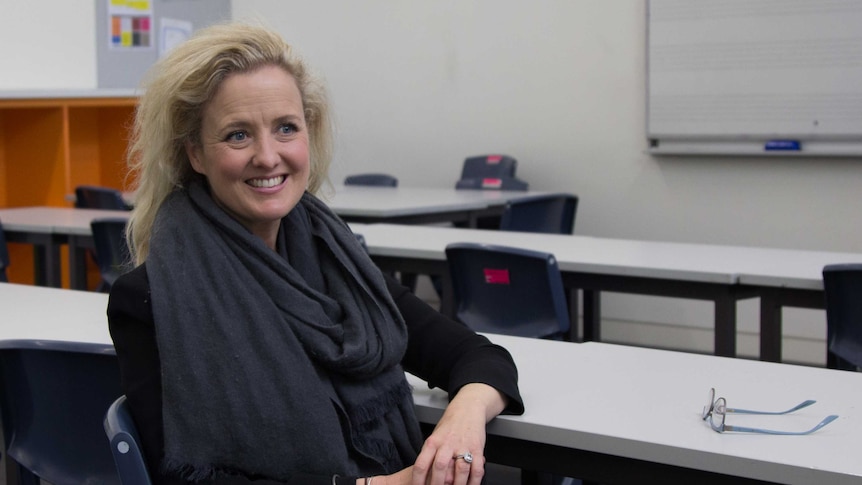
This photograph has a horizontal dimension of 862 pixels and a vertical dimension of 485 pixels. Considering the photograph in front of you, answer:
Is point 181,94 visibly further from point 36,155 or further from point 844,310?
point 36,155

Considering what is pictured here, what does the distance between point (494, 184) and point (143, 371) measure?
486 centimetres

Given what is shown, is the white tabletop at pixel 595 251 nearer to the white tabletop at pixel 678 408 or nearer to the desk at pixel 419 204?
the desk at pixel 419 204

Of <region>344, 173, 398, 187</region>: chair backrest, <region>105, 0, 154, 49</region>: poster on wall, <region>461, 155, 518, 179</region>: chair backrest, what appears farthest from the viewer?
<region>105, 0, 154, 49</region>: poster on wall

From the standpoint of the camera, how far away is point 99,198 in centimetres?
556

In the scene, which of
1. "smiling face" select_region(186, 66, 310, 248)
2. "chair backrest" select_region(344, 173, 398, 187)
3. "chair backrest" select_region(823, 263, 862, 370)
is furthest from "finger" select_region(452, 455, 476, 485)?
"chair backrest" select_region(344, 173, 398, 187)

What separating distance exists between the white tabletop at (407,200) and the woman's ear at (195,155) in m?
2.91

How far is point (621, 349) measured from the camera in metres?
2.03

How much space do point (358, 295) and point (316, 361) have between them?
153 mm

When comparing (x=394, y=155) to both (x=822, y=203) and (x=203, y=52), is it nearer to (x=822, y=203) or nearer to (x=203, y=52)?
(x=822, y=203)

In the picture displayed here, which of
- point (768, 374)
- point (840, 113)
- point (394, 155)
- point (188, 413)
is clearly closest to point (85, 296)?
point (188, 413)

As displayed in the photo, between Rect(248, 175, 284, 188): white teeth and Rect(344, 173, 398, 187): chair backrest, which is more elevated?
Rect(248, 175, 284, 188): white teeth

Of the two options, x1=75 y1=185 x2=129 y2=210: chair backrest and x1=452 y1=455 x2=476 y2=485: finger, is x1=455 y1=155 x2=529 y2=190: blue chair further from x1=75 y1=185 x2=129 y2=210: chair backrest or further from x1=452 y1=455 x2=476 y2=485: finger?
x1=452 y1=455 x2=476 y2=485: finger

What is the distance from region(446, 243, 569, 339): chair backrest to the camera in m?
3.28

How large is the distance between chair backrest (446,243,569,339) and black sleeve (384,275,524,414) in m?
1.42
